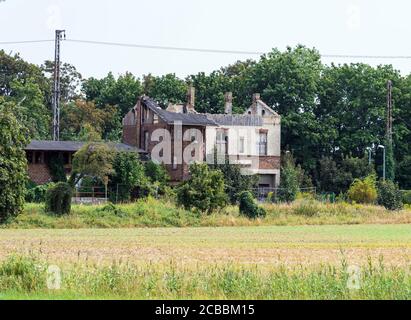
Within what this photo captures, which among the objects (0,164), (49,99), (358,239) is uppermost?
(49,99)

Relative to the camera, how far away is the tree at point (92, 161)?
2557 inches

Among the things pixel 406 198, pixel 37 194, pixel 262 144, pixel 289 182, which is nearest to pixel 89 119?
pixel 262 144

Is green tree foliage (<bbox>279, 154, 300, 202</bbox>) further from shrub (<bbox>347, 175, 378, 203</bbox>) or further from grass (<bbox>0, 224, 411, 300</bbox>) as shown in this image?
grass (<bbox>0, 224, 411, 300</bbox>)

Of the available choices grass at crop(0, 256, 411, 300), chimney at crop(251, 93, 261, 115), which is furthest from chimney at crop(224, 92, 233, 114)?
grass at crop(0, 256, 411, 300)

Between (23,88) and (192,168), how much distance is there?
101 feet

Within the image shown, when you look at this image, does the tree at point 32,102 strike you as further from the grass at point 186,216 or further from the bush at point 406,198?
the bush at point 406,198

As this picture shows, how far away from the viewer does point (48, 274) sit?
1823 cm

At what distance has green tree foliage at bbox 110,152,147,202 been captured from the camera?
6762cm

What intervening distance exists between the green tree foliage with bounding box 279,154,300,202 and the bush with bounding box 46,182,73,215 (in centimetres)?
2426

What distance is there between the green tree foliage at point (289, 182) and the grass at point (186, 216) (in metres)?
9.77

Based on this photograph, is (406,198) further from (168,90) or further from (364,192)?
(168,90)

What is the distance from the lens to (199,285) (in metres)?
18.0
